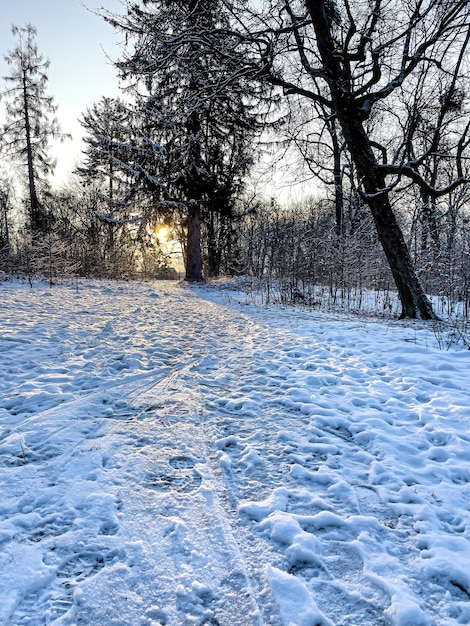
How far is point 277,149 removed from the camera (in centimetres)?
962

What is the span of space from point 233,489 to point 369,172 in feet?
24.1

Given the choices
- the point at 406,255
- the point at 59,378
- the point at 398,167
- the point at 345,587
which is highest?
the point at 398,167

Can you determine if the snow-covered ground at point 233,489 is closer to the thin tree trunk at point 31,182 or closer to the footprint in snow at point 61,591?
the footprint in snow at point 61,591

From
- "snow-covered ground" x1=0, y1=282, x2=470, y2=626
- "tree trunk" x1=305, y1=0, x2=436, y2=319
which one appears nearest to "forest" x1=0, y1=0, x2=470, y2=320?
"tree trunk" x1=305, y1=0, x2=436, y2=319

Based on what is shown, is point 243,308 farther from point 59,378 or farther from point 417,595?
point 417,595

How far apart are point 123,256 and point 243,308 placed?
463 inches

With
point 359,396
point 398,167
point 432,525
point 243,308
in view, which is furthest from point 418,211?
point 432,525

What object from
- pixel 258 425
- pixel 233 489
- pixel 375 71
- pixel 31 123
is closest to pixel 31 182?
pixel 31 123

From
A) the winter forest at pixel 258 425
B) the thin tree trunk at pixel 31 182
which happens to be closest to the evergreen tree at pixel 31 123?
the thin tree trunk at pixel 31 182

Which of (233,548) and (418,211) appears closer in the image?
(233,548)

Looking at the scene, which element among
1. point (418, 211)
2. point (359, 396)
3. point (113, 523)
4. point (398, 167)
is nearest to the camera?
point (113, 523)

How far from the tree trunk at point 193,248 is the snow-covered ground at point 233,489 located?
1235 cm

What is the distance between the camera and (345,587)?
1.59 meters

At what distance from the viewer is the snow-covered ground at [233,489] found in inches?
59.7
